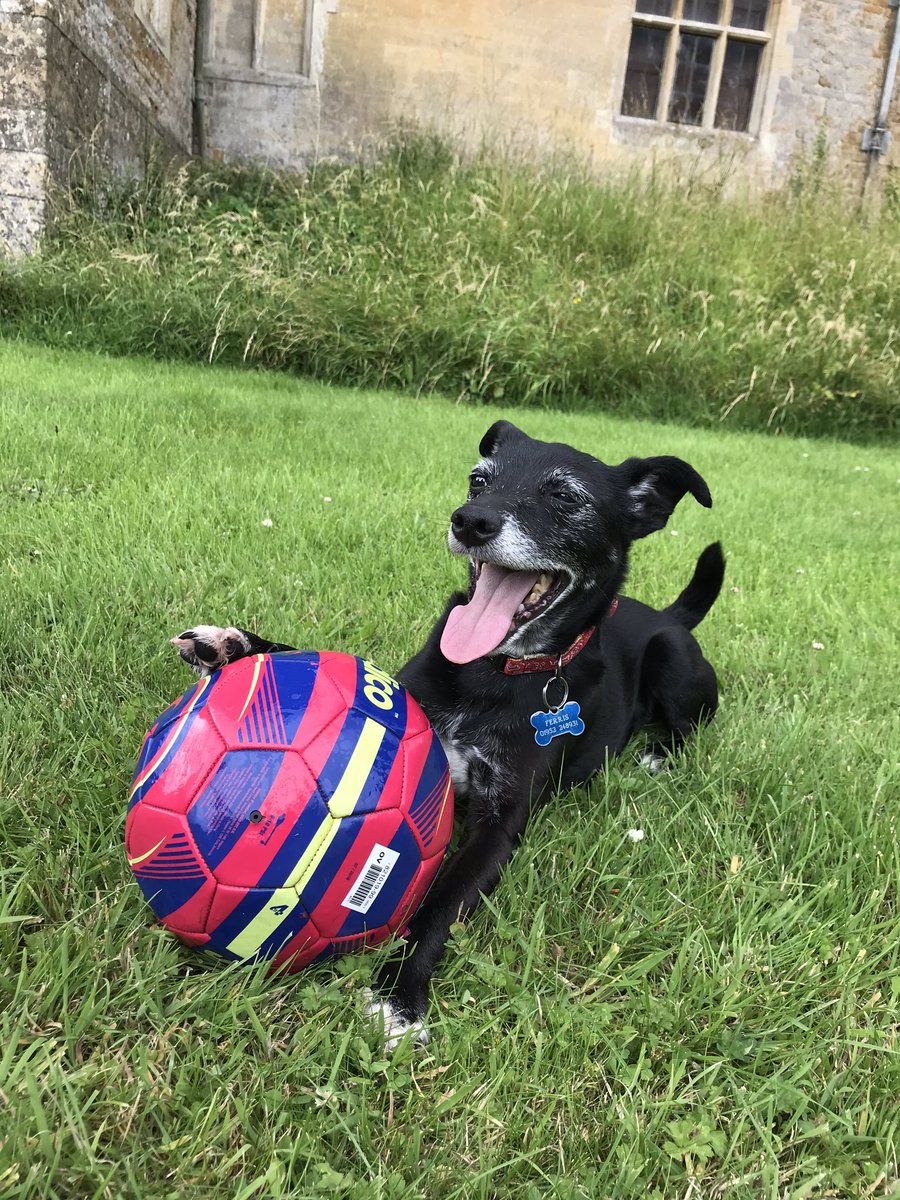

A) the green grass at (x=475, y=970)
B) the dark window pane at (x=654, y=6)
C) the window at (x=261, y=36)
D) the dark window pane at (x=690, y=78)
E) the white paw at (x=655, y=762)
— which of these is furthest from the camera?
the dark window pane at (x=690, y=78)

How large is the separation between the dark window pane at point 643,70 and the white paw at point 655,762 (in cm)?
1430

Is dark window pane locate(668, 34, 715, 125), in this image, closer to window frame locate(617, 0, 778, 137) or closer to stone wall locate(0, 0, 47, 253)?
window frame locate(617, 0, 778, 137)

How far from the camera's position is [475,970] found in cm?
149

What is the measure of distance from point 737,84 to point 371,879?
54.0ft

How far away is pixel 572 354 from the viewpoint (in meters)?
7.82

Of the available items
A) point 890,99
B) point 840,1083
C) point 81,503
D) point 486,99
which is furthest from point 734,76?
point 840,1083

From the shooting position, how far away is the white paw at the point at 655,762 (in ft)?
7.70

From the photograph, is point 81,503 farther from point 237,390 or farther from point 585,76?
point 585,76

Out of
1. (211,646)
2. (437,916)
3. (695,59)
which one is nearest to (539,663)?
(437,916)

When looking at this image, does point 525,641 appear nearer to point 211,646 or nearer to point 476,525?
point 476,525

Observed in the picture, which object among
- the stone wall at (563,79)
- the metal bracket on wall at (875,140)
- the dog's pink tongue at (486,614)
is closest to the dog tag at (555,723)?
the dog's pink tongue at (486,614)

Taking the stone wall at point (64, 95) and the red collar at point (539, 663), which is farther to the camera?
the stone wall at point (64, 95)

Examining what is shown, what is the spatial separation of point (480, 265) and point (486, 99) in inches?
240

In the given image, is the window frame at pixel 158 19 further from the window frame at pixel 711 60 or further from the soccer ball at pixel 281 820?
the soccer ball at pixel 281 820
